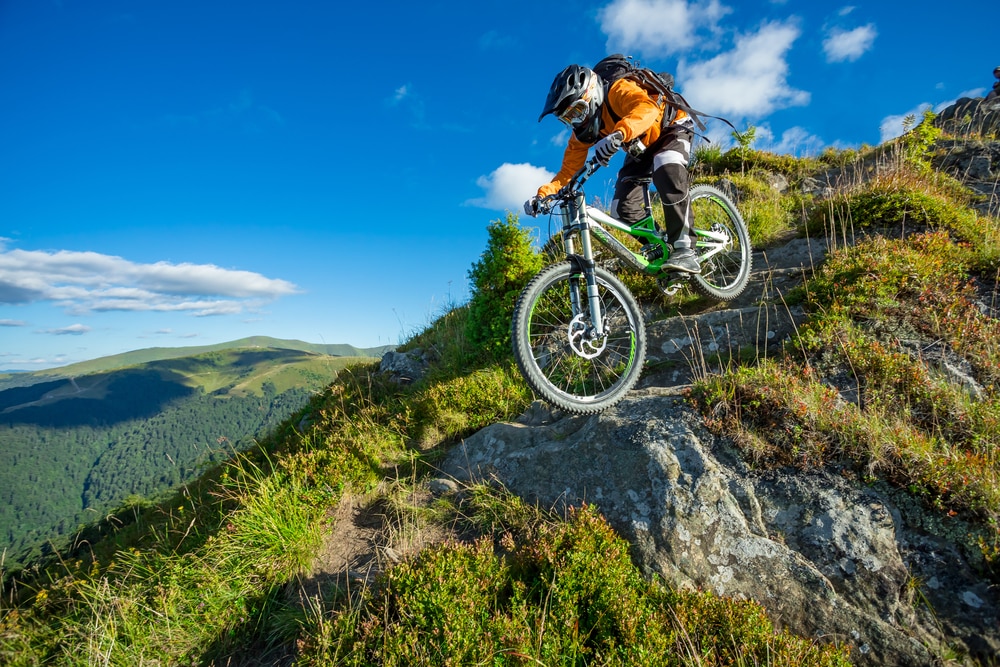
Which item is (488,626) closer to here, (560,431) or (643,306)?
(560,431)

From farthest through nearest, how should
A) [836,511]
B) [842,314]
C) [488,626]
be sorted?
[842,314], [836,511], [488,626]

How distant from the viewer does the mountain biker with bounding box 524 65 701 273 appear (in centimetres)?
462

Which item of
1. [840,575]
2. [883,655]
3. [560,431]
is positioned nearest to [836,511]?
[840,575]

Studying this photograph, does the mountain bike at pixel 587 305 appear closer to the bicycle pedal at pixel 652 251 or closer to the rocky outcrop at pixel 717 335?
the bicycle pedal at pixel 652 251

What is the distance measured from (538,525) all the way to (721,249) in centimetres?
508

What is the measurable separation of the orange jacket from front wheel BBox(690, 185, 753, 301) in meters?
1.80

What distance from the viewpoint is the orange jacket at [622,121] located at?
4430 millimetres

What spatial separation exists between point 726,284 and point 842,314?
262cm

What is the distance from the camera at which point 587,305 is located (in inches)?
188

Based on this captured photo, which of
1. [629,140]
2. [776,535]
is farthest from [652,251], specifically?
[776,535]

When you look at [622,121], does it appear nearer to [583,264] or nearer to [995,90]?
[583,264]

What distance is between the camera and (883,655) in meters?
2.56

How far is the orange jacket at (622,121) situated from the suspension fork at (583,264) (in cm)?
39

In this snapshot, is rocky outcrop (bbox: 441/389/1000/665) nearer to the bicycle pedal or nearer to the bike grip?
the bicycle pedal
